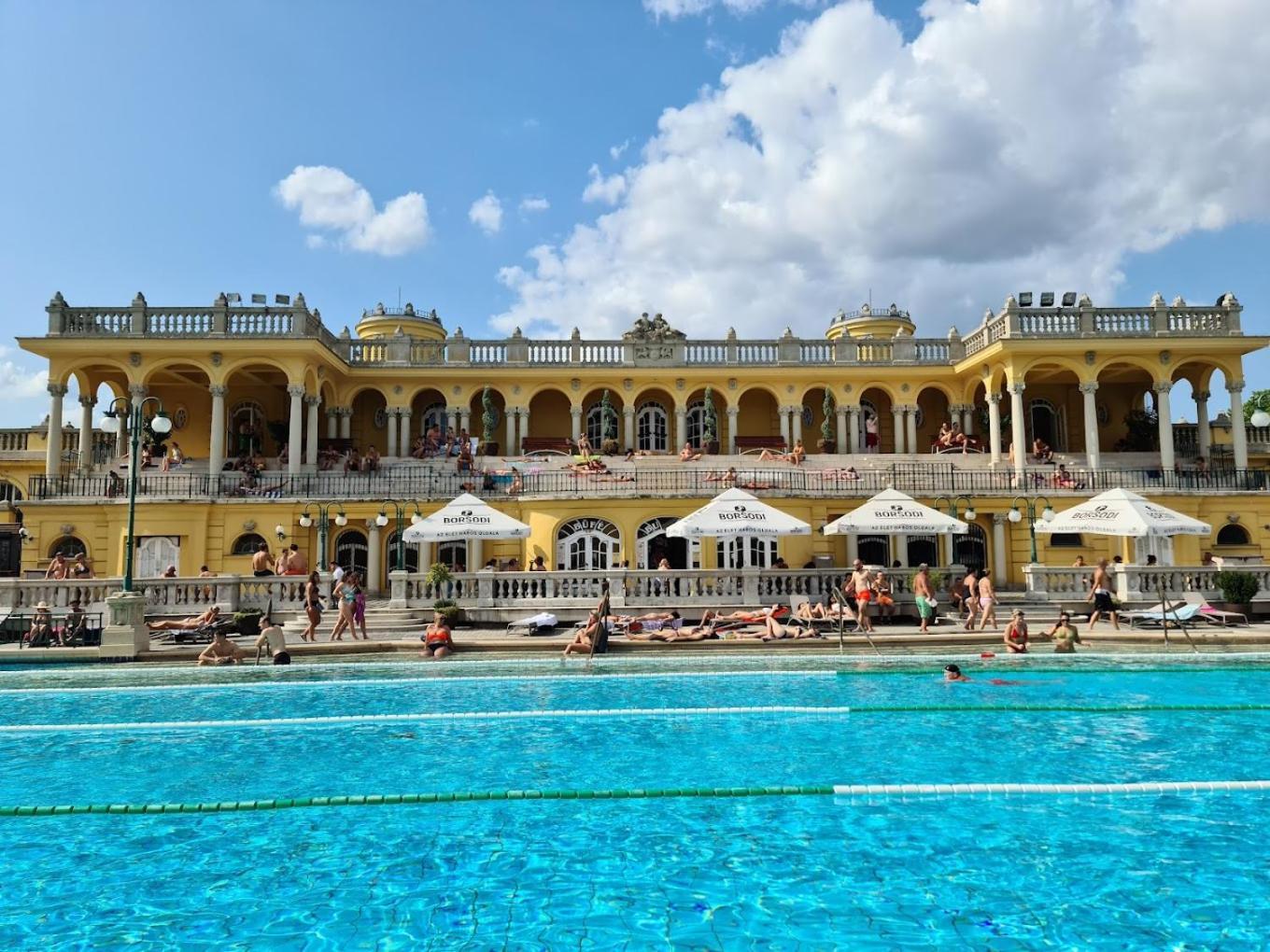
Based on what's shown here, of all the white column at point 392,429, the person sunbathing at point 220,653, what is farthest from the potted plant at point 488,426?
the person sunbathing at point 220,653

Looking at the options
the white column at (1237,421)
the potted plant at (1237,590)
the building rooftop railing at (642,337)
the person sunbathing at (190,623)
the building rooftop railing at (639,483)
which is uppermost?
the building rooftop railing at (642,337)

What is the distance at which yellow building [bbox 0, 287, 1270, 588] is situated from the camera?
26094 mm

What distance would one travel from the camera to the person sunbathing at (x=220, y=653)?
1517 centimetres

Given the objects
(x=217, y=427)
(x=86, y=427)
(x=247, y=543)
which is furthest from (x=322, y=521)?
(x=86, y=427)

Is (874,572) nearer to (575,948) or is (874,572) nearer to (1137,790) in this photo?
(1137,790)

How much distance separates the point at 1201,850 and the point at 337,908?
6649 mm

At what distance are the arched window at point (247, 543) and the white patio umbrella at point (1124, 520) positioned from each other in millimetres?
22751

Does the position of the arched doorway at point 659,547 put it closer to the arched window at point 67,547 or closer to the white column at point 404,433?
the white column at point 404,433

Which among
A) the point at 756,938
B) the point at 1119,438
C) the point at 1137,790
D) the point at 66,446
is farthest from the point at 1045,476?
the point at 66,446

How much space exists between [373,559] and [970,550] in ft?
63.5

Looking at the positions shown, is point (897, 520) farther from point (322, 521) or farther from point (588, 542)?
point (322, 521)

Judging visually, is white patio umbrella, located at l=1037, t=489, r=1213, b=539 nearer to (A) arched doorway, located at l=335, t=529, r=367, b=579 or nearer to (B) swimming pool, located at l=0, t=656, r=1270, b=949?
(B) swimming pool, located at l=0, t=656, r=1270, b=949

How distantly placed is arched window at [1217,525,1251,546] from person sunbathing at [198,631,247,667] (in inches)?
1122

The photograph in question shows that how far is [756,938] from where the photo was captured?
212 inches
